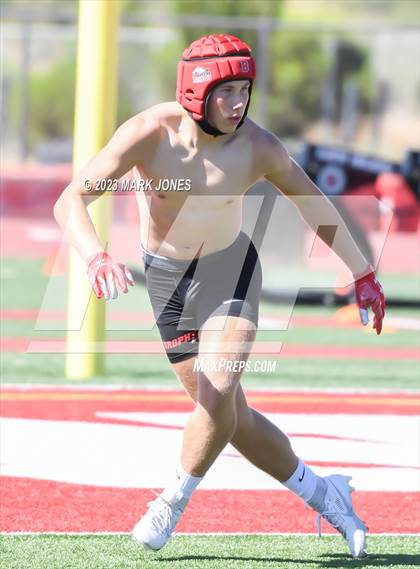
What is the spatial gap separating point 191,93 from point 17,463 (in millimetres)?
2577

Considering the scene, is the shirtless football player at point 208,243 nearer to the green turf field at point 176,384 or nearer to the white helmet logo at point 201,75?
the white helmet logo at point 201,75

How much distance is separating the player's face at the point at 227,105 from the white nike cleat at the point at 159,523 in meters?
1.37

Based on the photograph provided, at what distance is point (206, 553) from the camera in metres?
4.98

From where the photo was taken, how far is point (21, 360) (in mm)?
9820

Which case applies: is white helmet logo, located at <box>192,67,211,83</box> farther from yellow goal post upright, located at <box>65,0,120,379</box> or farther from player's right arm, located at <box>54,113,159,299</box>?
yellow goal post upright, located at <box>65,0,120,379</box>

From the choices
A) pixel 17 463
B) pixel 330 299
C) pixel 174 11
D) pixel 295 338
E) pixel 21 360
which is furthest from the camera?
pixel 174 11

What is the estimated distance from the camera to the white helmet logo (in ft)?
15.2

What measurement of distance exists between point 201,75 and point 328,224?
0.80 meters

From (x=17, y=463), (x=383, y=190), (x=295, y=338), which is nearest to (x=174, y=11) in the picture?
(x=383, y=190)

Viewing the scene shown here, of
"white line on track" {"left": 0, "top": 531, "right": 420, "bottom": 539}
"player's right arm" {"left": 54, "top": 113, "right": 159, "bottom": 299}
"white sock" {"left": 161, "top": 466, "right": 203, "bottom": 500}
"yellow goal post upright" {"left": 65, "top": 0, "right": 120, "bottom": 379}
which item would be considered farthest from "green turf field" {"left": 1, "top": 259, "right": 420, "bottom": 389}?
"player's right arm" {"left": 54, "top": 113, "right": 159, "bottom": 299}

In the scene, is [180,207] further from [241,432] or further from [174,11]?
[174,11]

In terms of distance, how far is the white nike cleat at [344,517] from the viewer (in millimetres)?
4961

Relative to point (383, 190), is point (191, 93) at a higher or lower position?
higher

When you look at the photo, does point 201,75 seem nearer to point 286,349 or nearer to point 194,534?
point 194,534
